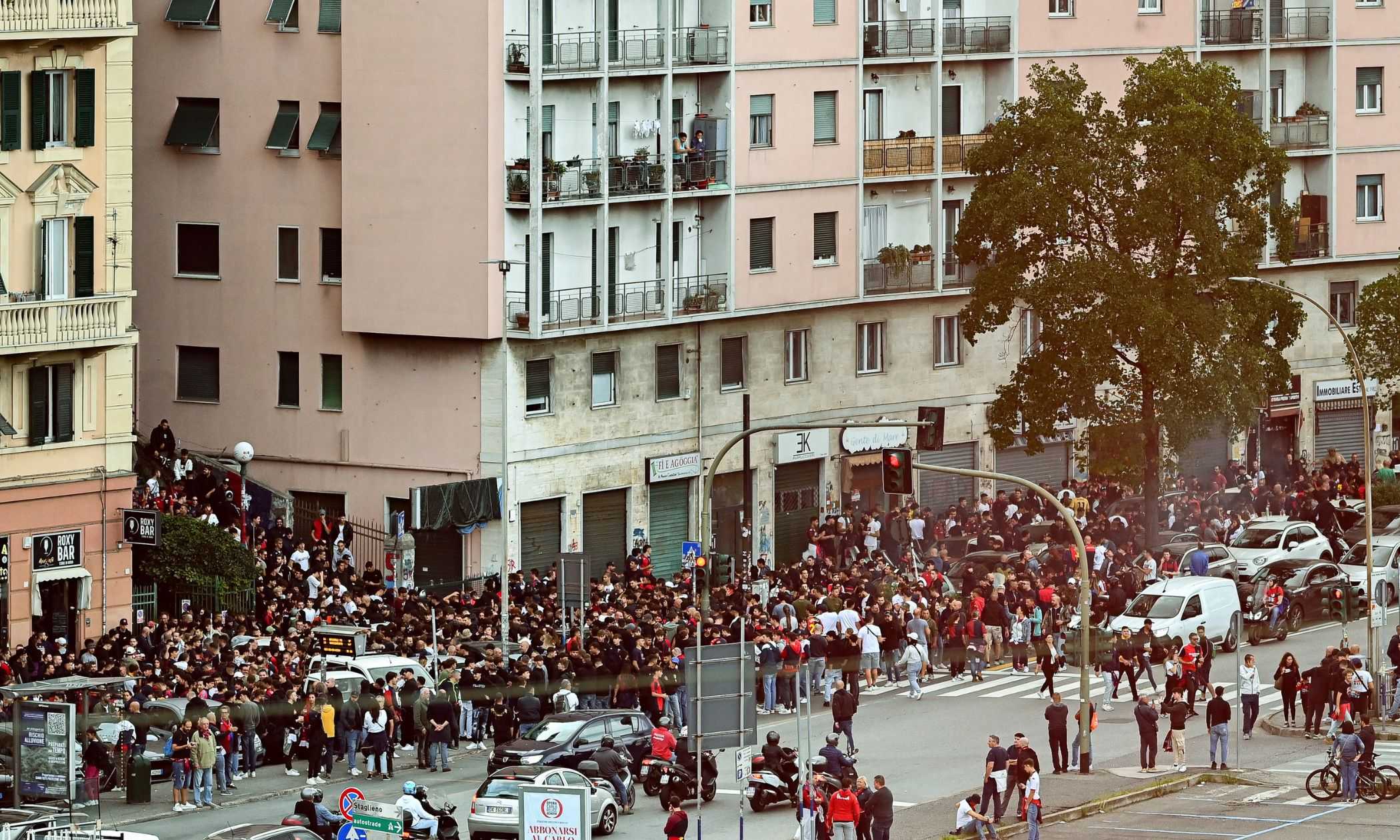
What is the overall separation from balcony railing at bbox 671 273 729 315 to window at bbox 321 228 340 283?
24.8ft

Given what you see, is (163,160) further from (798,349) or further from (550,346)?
(798,349)

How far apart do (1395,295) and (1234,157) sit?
10.5 meters

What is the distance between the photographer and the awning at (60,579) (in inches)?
2142

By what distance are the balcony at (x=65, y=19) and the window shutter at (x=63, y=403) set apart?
20.5 feet

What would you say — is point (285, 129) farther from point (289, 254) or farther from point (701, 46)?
point (701, 46)

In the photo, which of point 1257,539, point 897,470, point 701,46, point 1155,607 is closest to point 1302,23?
point 701,46

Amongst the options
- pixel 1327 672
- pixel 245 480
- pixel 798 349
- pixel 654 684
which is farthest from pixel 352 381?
pixel 1327 672

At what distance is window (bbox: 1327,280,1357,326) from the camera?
81188mm

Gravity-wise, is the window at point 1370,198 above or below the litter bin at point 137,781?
above

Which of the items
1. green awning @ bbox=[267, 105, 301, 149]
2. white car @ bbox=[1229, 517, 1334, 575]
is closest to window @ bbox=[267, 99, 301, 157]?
green awning @ bbox=[267, 105, 301, 149]

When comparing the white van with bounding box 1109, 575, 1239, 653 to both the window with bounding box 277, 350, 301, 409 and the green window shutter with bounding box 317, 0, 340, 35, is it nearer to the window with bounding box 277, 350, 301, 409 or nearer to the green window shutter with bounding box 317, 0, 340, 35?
the window with bounding box 277, 350, 301, 409

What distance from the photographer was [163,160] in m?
66.5

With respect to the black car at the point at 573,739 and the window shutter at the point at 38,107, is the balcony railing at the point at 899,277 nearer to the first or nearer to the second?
the window shutter at the point at 38,107

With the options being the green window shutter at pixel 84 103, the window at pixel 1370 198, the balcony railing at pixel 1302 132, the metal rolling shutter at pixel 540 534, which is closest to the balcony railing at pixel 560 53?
the metal rolling shutter at pixel 540 534
